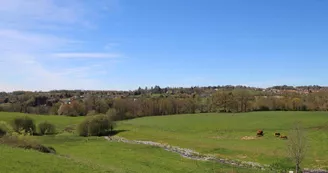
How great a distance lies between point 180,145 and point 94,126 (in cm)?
4101

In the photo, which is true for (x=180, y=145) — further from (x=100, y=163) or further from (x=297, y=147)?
(x=100, y=163)

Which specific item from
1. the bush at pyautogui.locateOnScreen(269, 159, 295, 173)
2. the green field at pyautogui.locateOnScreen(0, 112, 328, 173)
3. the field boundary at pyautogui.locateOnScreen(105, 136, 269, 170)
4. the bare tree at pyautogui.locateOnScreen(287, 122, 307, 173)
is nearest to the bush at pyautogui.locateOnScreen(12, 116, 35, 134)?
the green field at pyautogui.locateOnScreen(0, 112, 328, 173)

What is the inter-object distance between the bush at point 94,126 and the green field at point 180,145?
7820mm

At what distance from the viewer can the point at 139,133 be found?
95250mm

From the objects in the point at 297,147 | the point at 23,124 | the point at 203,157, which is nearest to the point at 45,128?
the point at 23,124

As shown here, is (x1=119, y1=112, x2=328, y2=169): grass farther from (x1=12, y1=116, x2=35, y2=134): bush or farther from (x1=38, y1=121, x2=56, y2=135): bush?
(x1=12, y1=116, x2=35, y2=134): bush

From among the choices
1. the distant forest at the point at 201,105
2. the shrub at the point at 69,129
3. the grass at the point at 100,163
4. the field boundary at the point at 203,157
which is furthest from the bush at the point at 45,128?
the field boundary at the point at 203,157

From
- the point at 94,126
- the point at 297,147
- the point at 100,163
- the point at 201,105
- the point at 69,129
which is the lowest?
the point at 69,129

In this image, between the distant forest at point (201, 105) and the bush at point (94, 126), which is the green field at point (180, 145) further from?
the distant forest at point (201, 105)

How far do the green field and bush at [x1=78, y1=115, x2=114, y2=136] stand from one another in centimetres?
782

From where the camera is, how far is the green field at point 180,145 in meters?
33.0

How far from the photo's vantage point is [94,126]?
342ft

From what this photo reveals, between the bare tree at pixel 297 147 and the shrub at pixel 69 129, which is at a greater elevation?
the bare tree at pixel 297 147

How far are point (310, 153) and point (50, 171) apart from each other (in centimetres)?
4367
